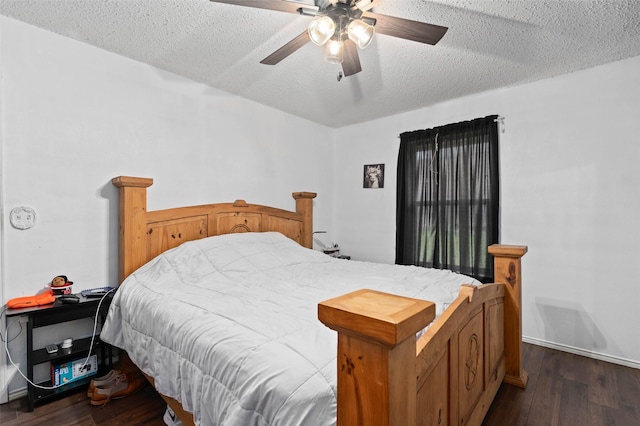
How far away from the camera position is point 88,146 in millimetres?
2234

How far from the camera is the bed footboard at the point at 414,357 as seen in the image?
0.64 metres

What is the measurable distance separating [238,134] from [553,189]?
117 inches

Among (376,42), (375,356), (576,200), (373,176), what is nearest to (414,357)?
(375,356)

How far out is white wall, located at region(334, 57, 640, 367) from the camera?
2395mm

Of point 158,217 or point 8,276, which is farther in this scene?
point 158,217

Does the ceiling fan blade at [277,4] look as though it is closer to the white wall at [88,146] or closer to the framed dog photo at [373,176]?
the white wall at [88,146]

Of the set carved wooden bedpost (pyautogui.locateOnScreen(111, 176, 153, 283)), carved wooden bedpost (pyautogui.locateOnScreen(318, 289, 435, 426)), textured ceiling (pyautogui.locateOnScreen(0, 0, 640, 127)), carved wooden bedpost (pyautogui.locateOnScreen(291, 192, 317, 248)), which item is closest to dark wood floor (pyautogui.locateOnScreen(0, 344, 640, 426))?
carved wooden bedpost (pyautogui.locateOnScreen(111, 176, 153, 283))

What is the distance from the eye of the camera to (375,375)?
2.10 feet

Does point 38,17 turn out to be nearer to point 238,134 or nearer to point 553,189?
point 238,134

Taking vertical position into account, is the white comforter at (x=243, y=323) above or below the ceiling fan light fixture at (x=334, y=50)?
below

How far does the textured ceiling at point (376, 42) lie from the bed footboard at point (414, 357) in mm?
1444

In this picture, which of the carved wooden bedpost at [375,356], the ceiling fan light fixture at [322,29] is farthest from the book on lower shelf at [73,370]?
the ceiling fan light fixture at [322,29]

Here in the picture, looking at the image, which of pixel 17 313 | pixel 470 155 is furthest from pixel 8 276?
pixel 470 155

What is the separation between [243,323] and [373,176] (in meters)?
2.97
